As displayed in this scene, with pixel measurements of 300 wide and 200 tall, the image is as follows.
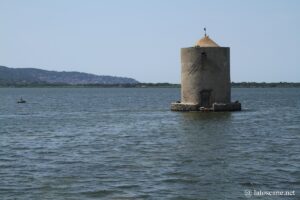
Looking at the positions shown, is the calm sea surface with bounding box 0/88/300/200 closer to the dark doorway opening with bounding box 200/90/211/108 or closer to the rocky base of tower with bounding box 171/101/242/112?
the rocky base of tower with bounding box 171/101/242/112

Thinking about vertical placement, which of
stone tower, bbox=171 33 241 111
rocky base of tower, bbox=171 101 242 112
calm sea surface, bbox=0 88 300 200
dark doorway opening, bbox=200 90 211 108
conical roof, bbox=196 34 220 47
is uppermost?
conical roof, bbox=196 34 220 47

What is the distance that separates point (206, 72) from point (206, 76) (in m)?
0.22

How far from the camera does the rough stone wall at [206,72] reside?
33594mm

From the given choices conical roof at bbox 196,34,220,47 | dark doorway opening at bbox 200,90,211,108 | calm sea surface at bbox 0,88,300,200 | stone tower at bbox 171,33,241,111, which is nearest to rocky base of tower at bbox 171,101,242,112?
stone tower at bbox 171,33,241,111

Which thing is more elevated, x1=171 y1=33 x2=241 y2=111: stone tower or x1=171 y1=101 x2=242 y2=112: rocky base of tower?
x1=171 y1=33 x2=241 y2=111: stone tower

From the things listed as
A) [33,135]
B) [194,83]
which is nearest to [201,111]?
[194,83]

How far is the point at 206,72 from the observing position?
33.6 metres

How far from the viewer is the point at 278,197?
11914 millimetres

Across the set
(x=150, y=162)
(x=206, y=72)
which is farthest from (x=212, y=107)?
(x=150, y=162)

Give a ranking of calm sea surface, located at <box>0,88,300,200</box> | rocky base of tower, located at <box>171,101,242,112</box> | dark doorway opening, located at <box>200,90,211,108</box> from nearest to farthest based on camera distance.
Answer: calm sea surface, located at <box>0,88,300,200</box>, rocky base of tower, located at <box>171,101,242,112</box>, dark doorway opening, located at <box>200,90,211,108</box>

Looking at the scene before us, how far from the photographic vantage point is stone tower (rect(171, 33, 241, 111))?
33594 mm

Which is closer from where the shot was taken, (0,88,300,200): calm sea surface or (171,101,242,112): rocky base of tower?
(0,88,300,200): calm sea surface

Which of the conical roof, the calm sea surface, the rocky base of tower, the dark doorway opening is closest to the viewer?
the calm sea surface

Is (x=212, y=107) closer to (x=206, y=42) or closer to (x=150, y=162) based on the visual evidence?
(x=206, y=42)
